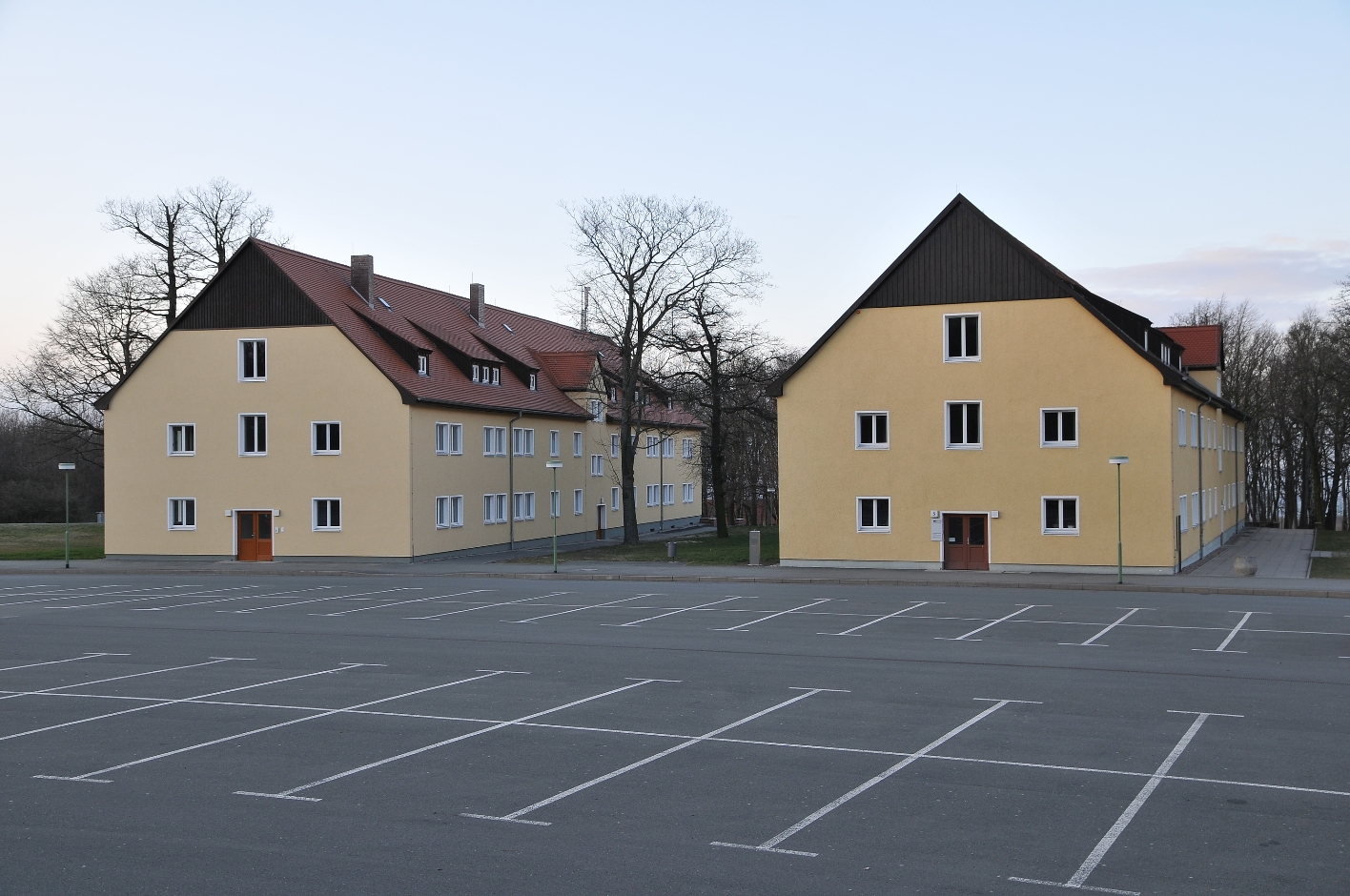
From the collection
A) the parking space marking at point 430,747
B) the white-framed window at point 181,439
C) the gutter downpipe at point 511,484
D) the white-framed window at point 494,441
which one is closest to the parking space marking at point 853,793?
the parking space marking at point 430,747

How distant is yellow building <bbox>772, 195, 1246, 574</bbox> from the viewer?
34.2 metres

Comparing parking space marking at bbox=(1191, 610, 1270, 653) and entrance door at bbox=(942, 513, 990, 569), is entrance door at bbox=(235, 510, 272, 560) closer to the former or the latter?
entrance door at bbox=(942, 513, 990, 569)

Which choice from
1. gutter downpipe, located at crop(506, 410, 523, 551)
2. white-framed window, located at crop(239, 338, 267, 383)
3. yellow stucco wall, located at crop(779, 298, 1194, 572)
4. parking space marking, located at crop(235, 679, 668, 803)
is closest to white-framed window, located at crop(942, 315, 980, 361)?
yellow stucco wall, located at crop(779, 298, 1194, 572)

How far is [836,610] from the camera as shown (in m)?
26.1

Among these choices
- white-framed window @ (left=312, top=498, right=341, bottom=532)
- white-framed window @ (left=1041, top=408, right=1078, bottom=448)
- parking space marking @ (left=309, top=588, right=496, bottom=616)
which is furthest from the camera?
white-framed window @ (left=312, top=498, right=341, bottom=532)

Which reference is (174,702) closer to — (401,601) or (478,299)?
(401,601)

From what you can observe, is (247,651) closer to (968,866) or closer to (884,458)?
(968,866)

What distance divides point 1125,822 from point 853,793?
7.07 ft

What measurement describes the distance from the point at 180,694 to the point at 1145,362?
1066 inches

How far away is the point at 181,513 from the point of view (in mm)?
44281

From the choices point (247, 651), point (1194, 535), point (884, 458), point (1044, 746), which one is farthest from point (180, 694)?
point (1194, 535)

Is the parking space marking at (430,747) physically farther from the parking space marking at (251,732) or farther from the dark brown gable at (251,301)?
the dark brown gable at (251,301)

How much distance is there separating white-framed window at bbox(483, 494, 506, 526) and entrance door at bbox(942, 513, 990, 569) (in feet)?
63.7

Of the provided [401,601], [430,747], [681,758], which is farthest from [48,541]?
[681,758]
